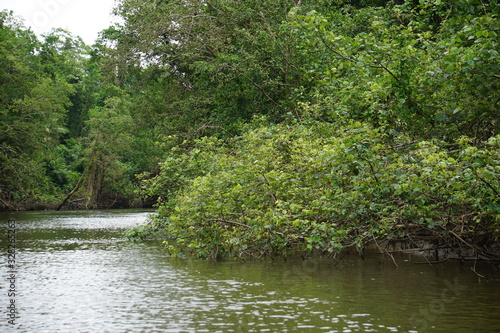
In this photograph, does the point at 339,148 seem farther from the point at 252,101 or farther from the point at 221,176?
the point at 252,101

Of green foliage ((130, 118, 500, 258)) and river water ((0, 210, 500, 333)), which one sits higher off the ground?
green foliage ((130, 118, 500, 258))

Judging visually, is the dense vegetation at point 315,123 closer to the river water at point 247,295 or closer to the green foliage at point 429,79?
the green foliage at point 429,79

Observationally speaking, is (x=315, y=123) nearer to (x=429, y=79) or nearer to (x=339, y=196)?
(x=429, y=79)

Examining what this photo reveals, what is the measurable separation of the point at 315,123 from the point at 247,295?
27.2ft

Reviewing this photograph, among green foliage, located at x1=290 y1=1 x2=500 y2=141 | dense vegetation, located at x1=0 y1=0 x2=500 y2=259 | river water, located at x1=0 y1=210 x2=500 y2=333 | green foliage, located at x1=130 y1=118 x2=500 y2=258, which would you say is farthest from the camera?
dense vegetation, located at x1=0 y1=0 x2=500 y2=259

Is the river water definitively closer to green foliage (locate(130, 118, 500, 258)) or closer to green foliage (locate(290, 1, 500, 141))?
green foliage (locate(130, 118, 500, 258))

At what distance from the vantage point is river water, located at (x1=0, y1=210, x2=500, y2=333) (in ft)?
23.3

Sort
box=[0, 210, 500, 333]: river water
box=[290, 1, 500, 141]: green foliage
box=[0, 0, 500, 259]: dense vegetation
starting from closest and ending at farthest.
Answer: box=[0, 210, 500, 333]: river water, box=[290, 1, 500, 141]: green foliage, box=[0, 0, 500, 259]: dense vegetation

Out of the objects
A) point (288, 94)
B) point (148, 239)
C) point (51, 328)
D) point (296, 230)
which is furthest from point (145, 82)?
point (51, 328)

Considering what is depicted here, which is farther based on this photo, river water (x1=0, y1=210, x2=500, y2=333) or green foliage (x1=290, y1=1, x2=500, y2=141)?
green foliage (x1=290, y1=1, x2=500, y2=141)

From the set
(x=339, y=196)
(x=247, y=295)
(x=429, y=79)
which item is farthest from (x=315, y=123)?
(x=247, y=295)

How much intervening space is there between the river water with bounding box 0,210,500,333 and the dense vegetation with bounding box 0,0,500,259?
669 millimetres

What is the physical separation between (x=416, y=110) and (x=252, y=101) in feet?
45.3

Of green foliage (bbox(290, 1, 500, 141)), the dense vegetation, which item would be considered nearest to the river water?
the dense vegetation
